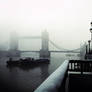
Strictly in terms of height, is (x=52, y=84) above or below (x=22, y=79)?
above

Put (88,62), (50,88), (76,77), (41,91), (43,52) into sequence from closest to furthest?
(41,91), (50,88), (76,77), (88,62), (43,52)

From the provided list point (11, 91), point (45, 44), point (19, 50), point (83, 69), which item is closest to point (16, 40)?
point (19, 50)

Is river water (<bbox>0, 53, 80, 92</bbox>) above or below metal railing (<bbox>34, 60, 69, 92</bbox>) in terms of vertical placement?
below

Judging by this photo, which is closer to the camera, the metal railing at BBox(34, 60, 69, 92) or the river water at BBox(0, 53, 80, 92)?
the metal railing at BBox(34, 60, 69, 92)

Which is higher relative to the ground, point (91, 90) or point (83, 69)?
point (83, 69)

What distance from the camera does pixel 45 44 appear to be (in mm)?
115688

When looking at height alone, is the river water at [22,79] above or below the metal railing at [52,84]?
below

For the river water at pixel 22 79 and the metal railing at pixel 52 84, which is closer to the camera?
the metal railing at pixel 52 84

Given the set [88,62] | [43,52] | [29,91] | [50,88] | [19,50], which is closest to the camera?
[50,88]

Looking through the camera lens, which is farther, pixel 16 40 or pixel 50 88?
pixel 16 40

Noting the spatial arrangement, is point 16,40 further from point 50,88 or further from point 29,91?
point 50,88

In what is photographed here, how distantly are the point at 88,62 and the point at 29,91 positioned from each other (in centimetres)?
1174

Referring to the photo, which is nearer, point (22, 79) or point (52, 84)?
point (52, 84)

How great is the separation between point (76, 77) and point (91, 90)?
25.4 inches
